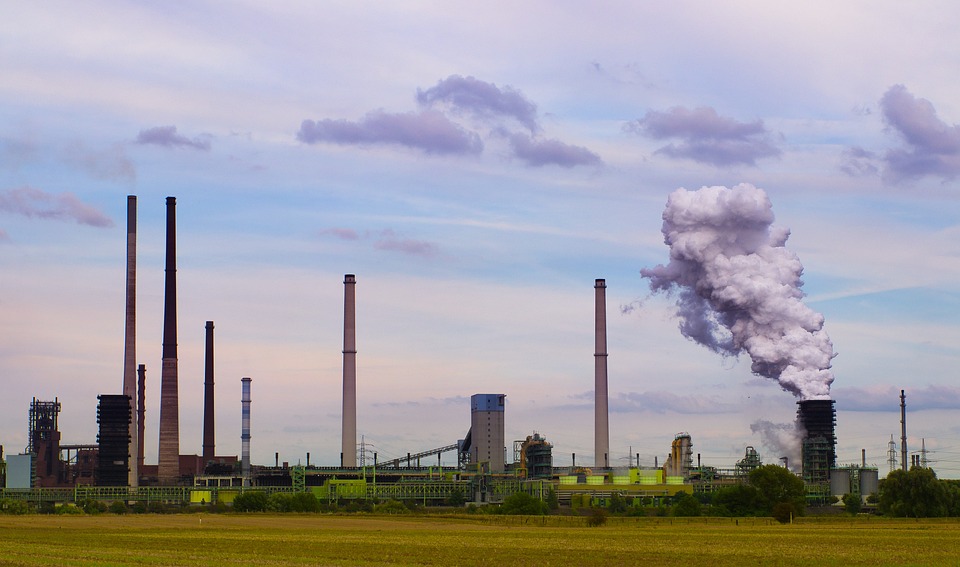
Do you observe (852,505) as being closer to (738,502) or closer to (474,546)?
(738,502)

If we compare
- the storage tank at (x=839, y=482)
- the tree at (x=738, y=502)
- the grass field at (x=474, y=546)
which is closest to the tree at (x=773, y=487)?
the tree at (x=738, y=502)

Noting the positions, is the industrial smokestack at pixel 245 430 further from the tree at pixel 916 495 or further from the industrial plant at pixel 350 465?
the tree at pixel 916 495

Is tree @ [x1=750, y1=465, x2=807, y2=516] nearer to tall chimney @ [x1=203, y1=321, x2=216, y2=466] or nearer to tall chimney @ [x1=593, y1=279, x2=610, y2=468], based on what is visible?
tall chimney @ [x1=593, y1=279, x2=610, y2=468]

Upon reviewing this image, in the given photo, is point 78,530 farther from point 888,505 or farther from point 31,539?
point 888,505

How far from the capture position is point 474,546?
5862 cm

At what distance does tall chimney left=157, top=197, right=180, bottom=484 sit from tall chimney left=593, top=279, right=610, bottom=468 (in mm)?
52313

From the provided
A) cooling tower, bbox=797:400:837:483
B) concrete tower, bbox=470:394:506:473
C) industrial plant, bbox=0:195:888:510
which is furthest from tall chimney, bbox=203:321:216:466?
cooling tower, bbox=797:400:837:483

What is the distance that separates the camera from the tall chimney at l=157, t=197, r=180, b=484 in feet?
514

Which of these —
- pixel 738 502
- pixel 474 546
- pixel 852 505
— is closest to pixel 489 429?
pixel 852 505

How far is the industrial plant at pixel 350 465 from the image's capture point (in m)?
Answer: 159

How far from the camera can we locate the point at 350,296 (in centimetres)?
16150

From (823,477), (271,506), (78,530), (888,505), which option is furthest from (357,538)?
(823,477)

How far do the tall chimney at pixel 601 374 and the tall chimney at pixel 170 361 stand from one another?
172ft

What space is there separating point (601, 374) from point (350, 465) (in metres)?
36.9
